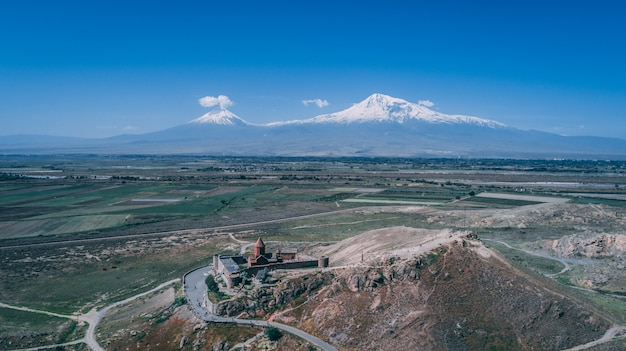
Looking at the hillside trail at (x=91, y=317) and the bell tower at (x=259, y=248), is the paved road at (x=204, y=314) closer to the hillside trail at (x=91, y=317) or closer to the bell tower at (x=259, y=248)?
Result: the hillside trail at (x=91, y=317)

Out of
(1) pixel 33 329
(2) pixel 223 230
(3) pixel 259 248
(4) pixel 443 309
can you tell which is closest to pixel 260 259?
(3) pixel 259 248

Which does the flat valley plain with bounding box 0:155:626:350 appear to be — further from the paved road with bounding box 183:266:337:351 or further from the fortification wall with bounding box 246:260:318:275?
the fortification wall with bounding box 246:260:318:275

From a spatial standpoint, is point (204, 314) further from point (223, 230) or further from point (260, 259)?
point (223, 230)

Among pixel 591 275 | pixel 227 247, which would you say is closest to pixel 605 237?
pixel 591 275

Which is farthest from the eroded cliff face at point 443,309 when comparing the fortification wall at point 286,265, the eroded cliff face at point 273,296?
the fortification wall at point 286,265

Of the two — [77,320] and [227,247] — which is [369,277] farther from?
[227,247]

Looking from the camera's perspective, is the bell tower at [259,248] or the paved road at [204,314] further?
the bell tower at [259,248]

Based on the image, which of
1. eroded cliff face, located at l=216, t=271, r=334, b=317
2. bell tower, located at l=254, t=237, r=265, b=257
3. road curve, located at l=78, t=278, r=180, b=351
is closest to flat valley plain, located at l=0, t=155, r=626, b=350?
road curve, located at l=78, t=278, r=180, b=351
